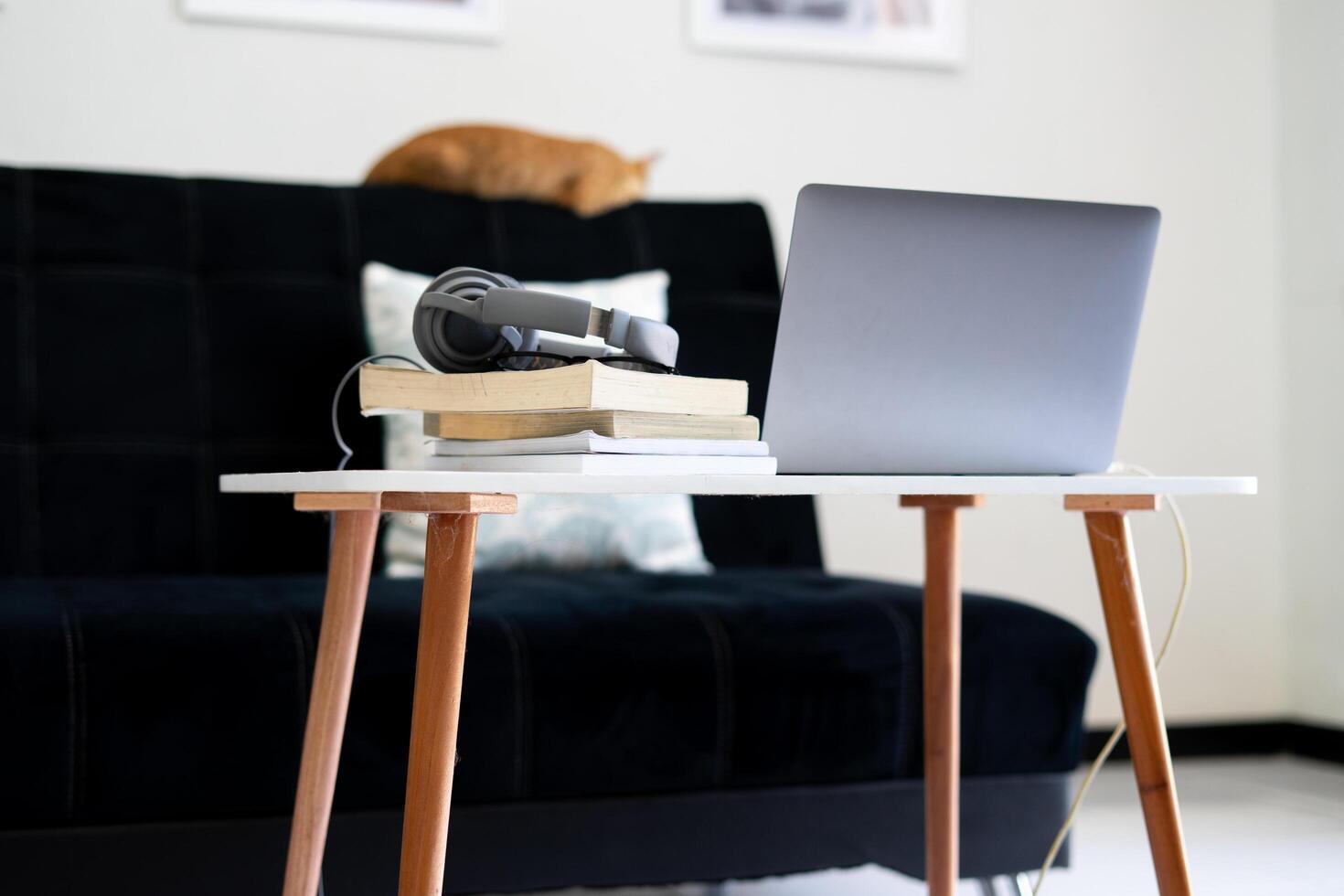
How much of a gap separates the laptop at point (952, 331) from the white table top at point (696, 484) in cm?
8

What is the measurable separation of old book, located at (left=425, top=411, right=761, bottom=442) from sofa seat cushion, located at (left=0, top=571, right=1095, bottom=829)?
0.48m

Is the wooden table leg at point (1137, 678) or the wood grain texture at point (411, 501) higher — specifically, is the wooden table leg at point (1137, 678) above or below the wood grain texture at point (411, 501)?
below

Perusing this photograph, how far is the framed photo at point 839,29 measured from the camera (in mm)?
2529

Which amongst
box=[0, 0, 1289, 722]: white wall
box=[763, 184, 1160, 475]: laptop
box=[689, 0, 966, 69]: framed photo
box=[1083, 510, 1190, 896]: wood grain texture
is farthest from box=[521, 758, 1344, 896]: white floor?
box=[689, 0, 966, 69]: framed photo

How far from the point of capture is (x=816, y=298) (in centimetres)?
86

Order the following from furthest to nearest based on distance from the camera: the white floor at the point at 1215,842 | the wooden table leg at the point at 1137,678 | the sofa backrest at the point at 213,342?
1. the white floor at the point at 1215,842
2. the sofa backrest at the point at 213,342
3. the wooden table leg at the point at 1137,678

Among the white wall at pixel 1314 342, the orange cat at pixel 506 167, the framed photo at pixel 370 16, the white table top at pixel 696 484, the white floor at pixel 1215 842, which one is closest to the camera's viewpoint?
the white table top at pixel 696 484

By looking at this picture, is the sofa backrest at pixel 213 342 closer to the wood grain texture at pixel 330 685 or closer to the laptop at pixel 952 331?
the wood grain texture at pixel 330 685

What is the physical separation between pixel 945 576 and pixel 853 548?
1336 mm

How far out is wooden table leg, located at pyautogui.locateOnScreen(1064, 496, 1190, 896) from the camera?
96 centimetres

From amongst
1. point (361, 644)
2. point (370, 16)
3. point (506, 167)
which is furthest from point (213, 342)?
point (370, 16)

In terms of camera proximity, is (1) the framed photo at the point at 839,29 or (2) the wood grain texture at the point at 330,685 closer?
(2) the wood grain texture at the point at 330,685

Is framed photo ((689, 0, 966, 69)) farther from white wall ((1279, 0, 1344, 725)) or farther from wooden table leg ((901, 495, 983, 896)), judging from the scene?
wooden table leg ((901, 495, 983, 896))

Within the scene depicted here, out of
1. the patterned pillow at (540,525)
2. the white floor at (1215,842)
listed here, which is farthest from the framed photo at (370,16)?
the white floor at (1215,842)
